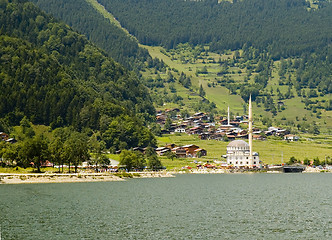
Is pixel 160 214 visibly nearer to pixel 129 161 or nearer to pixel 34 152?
pixel 34 152

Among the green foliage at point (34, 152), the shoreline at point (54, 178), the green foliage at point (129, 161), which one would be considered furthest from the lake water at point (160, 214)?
the green foliage at point (129, 161)

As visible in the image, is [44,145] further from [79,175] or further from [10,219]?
[10,219]

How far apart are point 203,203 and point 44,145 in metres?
64.9

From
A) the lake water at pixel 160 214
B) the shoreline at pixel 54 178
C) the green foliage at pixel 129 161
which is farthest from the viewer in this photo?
the green foliage at pixel 129 161

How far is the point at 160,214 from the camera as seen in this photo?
3445 inches

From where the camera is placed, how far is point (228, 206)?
9825 cm

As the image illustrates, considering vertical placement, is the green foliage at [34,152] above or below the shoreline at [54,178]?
above

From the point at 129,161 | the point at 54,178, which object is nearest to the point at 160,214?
the point at 54,178

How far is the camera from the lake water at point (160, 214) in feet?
233

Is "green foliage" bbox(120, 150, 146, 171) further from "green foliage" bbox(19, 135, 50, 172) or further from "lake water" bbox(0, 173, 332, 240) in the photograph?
"lake water" bbox(0, 173, 332, 240)

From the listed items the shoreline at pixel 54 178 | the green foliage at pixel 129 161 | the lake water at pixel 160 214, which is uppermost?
the green foliage at pixel 129 161

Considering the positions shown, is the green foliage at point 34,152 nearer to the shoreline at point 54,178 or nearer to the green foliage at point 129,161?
the shoreline at point 54,178

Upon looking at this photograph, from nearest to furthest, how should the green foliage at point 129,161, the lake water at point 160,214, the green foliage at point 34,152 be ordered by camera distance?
the lake water at point 160,214, the green foliage at point 34,152, the green foliage at point 129,161

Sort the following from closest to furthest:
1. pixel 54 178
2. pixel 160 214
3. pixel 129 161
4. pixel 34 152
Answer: pixel 160 214 → pixel 54 178 → pixel 34 152 → pixel 129 161
